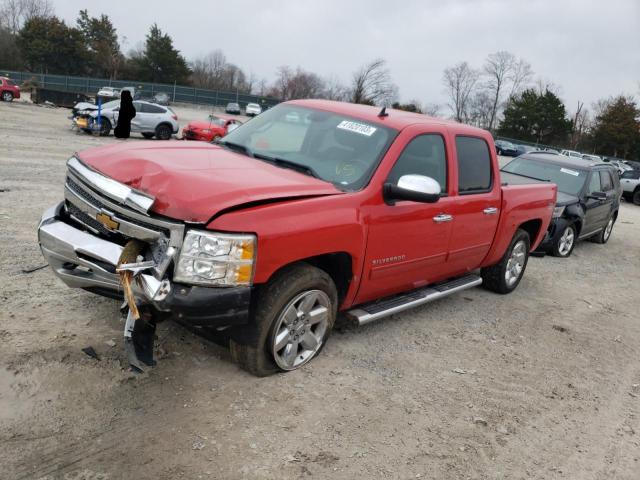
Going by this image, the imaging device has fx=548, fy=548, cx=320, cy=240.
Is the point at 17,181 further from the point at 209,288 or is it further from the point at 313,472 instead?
the point at 313,472

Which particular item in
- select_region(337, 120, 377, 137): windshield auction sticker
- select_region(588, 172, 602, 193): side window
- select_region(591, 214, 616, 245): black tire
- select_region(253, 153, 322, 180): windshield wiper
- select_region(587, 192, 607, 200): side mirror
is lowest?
select_region(591, 214, 616, 245): black tire

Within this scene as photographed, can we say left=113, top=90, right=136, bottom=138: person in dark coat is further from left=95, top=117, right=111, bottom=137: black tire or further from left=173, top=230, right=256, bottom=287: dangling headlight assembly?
left=173, top=230, right=256, bottom=287: dangling headlight assembly

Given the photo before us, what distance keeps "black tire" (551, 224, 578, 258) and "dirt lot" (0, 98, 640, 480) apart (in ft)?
12.6

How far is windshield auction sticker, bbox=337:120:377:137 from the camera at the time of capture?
4.40m

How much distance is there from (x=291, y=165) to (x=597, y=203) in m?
8.08

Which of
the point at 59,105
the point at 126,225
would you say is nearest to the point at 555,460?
the point at 126,225

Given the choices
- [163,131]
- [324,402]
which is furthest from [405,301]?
[163,131]

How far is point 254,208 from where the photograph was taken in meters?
3.26

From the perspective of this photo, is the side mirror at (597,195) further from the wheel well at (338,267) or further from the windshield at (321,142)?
the wheel well at (338,267)

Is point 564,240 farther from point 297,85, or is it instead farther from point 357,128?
point 297,85

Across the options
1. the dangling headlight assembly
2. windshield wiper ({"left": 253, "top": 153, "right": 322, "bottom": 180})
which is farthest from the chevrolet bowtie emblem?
windshield wiper ({"left": 253, "top": 153, "right": 322, "bottom": 180})

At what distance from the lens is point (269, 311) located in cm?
348

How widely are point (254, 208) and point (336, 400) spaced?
1.43 m

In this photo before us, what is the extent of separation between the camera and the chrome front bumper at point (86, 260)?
312cm
